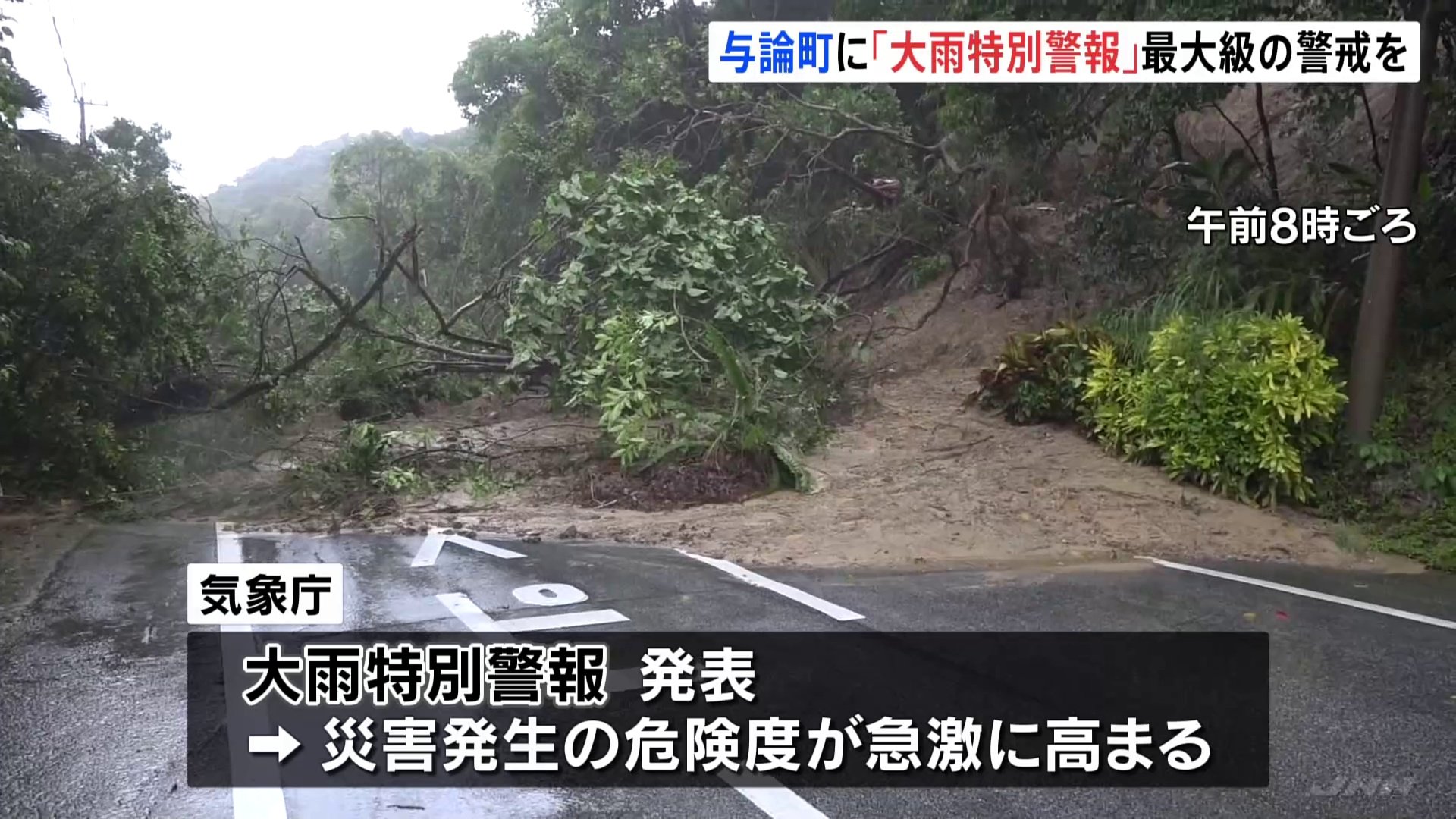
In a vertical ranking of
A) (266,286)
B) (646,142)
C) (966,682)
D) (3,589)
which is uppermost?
(646,142)

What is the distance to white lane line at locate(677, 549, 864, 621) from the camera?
5953 mm

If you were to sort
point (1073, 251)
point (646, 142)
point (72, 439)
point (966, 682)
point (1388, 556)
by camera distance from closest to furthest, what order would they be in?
point (966, 682)
point (1388, 556)
point (72, 439)
point (1073, 251)
point (646, 142)

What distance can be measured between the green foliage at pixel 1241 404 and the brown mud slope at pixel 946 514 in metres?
0.27

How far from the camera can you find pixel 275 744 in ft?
13.6

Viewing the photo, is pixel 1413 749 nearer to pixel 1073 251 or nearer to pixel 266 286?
pixel 1073 251

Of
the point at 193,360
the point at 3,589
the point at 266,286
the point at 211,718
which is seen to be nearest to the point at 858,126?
the point at 266,286

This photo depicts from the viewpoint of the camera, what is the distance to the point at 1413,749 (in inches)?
157

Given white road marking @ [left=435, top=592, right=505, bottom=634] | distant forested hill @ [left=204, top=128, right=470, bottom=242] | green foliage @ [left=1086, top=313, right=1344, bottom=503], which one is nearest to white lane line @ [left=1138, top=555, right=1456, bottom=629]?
green foliage @ [left=1086, top=313, right=1344, bottom=503]

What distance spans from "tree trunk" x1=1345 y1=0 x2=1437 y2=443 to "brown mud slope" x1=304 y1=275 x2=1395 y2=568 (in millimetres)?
1164

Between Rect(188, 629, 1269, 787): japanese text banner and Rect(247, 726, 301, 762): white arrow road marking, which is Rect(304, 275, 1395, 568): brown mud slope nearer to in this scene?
Rect(188, 629, 1269, 787): japanese text banner

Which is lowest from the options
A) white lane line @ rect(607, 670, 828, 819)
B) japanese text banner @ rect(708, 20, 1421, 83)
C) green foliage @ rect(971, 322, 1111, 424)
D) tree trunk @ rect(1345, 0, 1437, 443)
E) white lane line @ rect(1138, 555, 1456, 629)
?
white lane line @ rect(1138, 555, 1456, 629)

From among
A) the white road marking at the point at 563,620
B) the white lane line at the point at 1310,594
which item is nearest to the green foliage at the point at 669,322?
the white lane line at the point at 1310,594

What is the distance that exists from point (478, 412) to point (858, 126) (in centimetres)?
707

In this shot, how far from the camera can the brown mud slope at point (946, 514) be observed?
7711 mm
